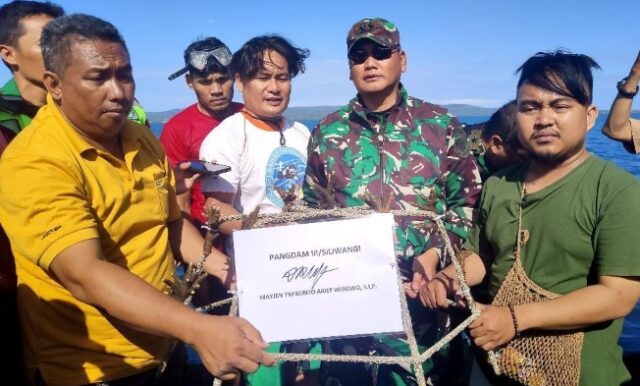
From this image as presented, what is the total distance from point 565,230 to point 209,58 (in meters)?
3.87

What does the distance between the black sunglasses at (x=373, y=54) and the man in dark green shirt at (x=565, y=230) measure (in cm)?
94

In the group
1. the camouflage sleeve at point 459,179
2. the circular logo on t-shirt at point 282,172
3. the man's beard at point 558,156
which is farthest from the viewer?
the circular logo on t-shirt at point 282,172

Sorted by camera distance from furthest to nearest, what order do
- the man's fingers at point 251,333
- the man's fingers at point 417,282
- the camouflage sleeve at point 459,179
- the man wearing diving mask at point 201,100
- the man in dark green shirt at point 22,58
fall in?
the man wearing diving mask at point 201,100, the man in dark green shirt at point 22,58, the camouflage sleeve at point 459,179, the man's fingers at point 417,282, the man's fingers at point 251,333

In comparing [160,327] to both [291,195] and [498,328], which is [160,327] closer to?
[291,195]

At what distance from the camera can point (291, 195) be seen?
2355 millimetres

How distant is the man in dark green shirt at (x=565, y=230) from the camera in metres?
2.22

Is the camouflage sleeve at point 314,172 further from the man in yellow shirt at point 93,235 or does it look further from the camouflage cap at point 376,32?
the man in yellow shirt at point 93,235

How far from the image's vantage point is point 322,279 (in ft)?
6.57

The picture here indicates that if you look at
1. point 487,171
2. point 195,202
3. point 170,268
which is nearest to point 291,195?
point 170,268

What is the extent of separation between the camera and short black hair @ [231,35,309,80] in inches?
152

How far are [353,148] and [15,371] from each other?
230 centimetres

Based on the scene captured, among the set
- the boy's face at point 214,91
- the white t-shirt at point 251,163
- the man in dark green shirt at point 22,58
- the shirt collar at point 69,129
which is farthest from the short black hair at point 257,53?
the shirt collar at point 69,129
